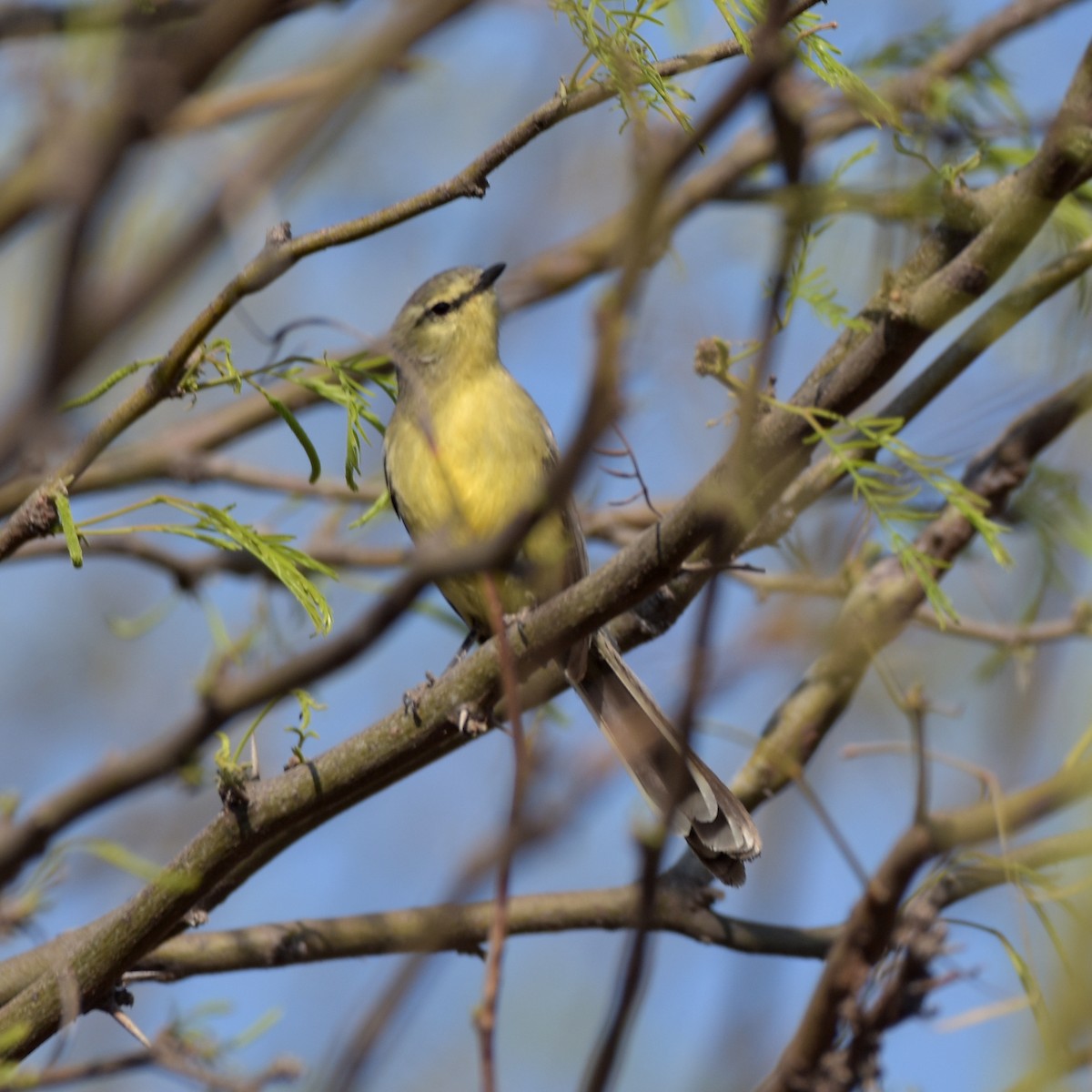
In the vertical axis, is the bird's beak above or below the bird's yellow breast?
above

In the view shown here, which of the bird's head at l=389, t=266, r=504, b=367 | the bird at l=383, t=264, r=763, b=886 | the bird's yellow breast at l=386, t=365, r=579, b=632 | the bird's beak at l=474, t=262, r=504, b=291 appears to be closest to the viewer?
the bird at l=383, t=264, r=763, b=886

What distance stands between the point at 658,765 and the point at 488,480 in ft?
3.70

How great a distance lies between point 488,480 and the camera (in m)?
4.80

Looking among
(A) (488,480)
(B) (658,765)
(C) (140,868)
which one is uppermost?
(A) (488,480)

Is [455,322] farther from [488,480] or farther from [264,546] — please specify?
[264,546]

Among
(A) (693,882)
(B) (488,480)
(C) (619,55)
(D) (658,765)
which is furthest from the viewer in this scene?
(B) (488,480)

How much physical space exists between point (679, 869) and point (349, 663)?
8.10ft

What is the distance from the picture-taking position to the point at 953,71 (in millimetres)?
5227

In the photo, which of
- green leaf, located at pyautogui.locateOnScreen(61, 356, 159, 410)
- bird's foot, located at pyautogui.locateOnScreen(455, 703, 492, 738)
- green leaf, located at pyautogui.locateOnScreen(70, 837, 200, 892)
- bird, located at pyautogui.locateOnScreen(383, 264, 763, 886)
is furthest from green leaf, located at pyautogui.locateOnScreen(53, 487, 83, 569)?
bird, located at pyautogui.locateOnScreen(383, 264, 763, 886)

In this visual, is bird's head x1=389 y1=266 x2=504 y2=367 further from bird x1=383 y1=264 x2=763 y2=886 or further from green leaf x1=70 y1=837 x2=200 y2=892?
green leaf x1=70 y1=837 x2=200 y2=892

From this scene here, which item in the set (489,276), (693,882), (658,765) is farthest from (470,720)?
Result: (489,276)

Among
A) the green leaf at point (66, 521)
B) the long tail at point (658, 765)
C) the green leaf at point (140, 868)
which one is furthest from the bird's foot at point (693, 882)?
the green leaf at point (66, 521)

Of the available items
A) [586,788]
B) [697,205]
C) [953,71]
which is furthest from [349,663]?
[953,71]

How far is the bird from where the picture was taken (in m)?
4.38
